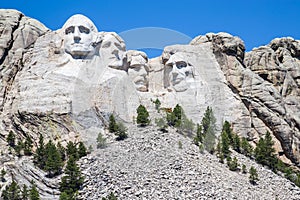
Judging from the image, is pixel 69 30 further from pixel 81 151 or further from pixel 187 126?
pixel 187 126

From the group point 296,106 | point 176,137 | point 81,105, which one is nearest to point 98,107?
point 81,105

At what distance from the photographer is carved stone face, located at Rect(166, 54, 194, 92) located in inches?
2034

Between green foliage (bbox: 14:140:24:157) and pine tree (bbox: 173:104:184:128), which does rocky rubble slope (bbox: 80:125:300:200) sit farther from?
green foliage (bbox: 14:140:24:157)

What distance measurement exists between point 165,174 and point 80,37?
9040mm

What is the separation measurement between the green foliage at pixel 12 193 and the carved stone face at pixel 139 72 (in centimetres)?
1047

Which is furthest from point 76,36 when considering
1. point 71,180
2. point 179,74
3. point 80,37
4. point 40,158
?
point 71,180

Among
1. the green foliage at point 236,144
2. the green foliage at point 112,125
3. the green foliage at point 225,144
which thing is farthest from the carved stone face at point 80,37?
the green foliage at point 236,144

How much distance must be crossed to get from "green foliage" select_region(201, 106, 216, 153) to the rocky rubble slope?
0.99 metres

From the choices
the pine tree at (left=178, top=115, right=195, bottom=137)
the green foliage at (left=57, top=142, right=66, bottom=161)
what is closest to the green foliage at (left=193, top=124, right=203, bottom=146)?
the pine tree at (left=178, top=115, right=195, bottom=137)

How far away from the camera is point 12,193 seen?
141 feet

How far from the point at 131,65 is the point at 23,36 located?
5238mm

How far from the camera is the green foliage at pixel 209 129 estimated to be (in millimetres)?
48000

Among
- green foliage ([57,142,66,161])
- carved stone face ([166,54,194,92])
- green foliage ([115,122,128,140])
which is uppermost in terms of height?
carved stone face ([166,54,194,92])

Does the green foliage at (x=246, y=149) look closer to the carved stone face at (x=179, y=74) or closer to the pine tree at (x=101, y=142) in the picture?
the carved stone face at (x=179, y=74)
